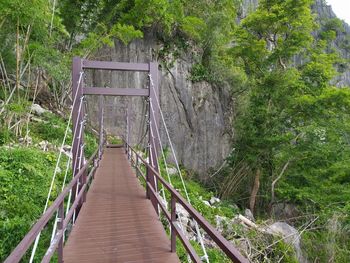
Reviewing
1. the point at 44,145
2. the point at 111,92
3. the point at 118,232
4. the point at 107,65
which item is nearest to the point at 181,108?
the point at 44,145

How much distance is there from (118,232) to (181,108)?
12082 millimetres

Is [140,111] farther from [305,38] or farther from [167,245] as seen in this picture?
[167,245]

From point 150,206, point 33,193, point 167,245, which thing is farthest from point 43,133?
point 167,245

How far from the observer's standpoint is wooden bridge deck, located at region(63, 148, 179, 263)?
3.18m

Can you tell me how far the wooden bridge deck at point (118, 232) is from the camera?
318cm

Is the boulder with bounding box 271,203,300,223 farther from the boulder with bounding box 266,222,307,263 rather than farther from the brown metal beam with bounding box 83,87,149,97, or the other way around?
the brown metal beam with bounding box 83,87,149,97

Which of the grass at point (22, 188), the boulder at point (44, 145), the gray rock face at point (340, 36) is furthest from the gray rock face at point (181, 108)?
the gray rock face at point (340, 36)

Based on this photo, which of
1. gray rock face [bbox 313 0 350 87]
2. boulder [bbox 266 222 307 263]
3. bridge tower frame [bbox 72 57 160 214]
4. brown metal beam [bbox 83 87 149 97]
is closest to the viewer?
bridge tower frame [bbox 72 57 160 214]

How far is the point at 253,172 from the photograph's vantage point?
43.1ft

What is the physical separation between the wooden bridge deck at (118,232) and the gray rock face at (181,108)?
30.4 feet

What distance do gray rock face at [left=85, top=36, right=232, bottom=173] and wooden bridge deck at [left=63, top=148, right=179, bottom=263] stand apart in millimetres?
9260

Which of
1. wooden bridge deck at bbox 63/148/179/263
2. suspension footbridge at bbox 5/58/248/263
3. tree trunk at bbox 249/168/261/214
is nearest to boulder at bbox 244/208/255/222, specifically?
tree trunk at bbox 249/168/261/214

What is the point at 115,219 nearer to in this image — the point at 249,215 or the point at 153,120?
the point at 153,120

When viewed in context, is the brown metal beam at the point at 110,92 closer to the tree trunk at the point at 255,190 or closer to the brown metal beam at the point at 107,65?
the brown metal beam at the point at 107,65
